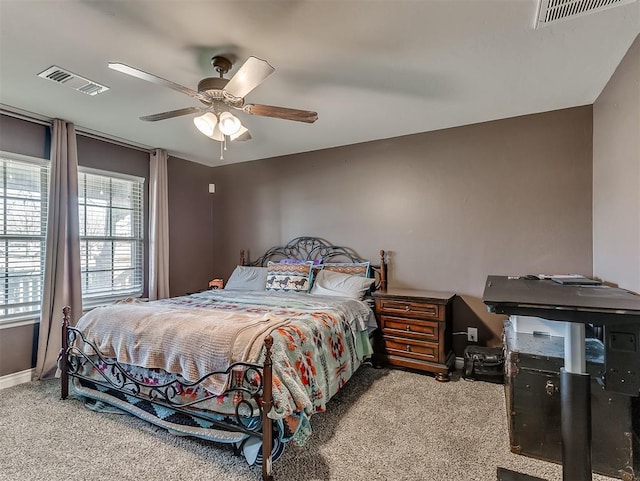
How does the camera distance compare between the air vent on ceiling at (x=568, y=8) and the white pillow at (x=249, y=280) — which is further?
the white pillow at (x=249, y=280)

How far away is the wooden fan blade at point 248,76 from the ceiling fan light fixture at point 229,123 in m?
0.17

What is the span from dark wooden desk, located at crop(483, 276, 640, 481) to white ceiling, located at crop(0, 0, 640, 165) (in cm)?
151

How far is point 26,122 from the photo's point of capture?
3115 mm

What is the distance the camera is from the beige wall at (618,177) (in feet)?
6.35

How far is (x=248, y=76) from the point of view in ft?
6.13

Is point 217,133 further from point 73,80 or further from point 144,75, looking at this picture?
point 73,80

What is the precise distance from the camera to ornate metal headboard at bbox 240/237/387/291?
12.4ft

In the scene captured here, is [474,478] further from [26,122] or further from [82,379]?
[26,122]

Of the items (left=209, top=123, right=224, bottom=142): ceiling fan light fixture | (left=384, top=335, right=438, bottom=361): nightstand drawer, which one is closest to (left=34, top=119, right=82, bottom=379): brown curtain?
(left=209, top=123, right=224, bottom=142): ceiling fan light fixture

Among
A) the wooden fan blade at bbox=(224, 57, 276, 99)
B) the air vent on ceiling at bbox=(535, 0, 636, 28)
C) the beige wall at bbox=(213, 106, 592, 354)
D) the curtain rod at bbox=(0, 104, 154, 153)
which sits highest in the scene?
the air vent on ceiling at bbox=(535, 0, 636, 28)

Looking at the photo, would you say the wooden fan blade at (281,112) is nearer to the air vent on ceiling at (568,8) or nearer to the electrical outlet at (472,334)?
the air vent on ceiling at (568,8)

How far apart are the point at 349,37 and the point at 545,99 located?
1947 mm

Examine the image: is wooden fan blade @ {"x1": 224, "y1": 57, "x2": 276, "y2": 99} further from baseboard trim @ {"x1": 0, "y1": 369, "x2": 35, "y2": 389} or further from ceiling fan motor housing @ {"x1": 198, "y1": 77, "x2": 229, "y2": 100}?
baseboard trim @ {"x1": 0, "y1": 369, "x2": 35, "y2": 389}

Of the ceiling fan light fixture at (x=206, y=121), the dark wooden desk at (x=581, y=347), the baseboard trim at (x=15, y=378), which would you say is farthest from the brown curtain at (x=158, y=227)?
the dark wooden desk at (x=581, y=347)
